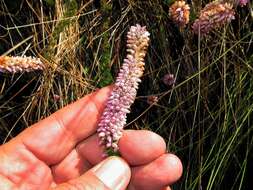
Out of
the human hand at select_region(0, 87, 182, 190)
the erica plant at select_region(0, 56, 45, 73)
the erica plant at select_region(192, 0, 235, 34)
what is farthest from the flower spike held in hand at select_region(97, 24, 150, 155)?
the erica plant at select_region(0, 56, 45, 73)

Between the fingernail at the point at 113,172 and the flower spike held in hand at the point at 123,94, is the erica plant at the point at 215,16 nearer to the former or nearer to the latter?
the flower spike held in hand at the point at 123,94

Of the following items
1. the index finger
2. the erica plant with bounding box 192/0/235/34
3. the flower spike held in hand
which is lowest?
the index finger

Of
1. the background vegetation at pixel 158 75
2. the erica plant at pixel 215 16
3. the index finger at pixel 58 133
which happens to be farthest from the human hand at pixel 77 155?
the erica plant at pixel 215 16

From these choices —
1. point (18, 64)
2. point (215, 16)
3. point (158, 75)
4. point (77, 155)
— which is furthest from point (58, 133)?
point (215, 16)

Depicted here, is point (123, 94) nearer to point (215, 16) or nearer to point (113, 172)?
point (113, 172)

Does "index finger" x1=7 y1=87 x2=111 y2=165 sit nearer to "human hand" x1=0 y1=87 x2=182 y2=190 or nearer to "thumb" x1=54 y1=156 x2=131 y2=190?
"human hand" x1=0 y1=87 x2=182 y2=190
